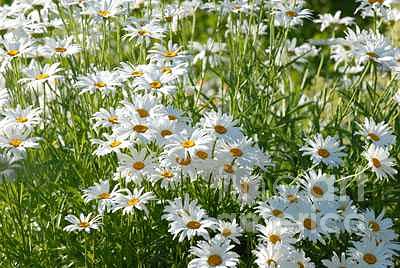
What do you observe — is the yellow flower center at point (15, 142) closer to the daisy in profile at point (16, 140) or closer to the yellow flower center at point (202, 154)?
the daisy in profile at point (16, 140)

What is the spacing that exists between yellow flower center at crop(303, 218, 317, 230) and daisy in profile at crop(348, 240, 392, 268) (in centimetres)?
21

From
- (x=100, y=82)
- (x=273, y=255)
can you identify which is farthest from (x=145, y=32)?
(x=273, y=255)

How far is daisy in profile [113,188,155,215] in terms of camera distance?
3.13 metres

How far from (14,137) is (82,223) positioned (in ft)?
1.49

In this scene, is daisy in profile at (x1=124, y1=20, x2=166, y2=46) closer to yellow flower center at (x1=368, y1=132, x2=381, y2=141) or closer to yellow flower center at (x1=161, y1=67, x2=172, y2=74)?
yellow flower center at (x1=161, y1=67, x2=172, y2=74)

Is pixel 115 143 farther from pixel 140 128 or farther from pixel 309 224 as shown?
pixel 309 224

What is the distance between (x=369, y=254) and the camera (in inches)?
129

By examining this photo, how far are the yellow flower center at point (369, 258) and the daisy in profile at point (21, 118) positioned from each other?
145cm

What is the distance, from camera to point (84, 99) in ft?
12.7

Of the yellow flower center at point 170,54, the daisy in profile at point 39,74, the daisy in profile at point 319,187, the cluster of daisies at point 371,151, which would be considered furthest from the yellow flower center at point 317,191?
the daisy in profile at point 39,74

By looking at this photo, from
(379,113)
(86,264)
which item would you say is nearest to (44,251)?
(86,264)

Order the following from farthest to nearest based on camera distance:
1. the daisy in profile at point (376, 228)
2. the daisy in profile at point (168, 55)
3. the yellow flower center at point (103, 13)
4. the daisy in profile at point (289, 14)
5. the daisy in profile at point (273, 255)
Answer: the daisy in profile at point (289, 14) < the yellow flower center at point (103, 13) < the daisy in profile at point (168, 55) < the daisy in profile at point (376, 228) < the daisy in profile at point (273, 255)

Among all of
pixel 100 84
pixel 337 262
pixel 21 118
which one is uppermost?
pixel 100 84

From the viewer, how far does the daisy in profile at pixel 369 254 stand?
3242 mm
